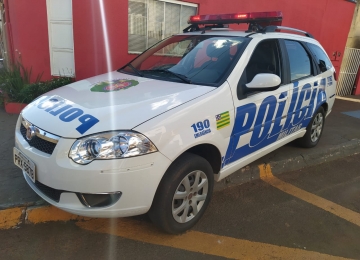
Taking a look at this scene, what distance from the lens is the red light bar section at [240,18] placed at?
3455mm

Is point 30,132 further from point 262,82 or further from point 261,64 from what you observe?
point 261,64

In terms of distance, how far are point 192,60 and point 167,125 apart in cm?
119

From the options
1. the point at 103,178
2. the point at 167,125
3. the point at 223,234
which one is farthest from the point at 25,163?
the point at 223,234

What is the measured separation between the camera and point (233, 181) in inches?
144

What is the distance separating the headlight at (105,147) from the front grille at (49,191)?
14.2 inches

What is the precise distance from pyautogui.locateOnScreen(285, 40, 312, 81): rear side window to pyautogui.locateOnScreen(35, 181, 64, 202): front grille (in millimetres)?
2906

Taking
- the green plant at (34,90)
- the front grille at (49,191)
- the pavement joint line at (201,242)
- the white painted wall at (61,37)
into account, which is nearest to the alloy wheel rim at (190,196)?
the pavement joint line at (201,242)

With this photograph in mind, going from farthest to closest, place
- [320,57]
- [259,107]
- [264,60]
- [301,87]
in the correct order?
[320,57]
[301,87]
[264,60]
[259,107]

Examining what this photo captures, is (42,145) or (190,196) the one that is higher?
(42,145)

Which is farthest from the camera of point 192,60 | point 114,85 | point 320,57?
point 320,57

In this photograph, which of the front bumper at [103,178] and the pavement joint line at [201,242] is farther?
the pavement joint line at [201,242]

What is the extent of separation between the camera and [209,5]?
23.2 ft

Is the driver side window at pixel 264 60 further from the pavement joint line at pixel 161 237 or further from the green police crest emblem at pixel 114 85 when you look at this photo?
the pavement joint line at pixel 161 237

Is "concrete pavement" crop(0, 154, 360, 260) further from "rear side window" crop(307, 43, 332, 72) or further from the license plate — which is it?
"rear side window" crop(307, 43, 332, 72)
